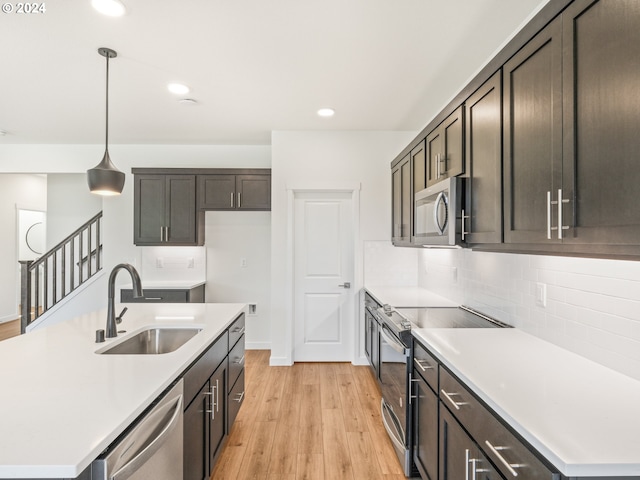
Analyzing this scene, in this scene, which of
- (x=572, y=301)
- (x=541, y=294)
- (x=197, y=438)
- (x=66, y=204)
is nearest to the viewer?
(x=572, y=301)

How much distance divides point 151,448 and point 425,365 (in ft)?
4.32

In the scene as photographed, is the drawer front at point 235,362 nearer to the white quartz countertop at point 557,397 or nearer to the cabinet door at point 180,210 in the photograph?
the white quartz countertop at point 557,397

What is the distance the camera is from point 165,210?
430 cm

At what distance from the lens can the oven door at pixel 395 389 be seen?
2.16 metres

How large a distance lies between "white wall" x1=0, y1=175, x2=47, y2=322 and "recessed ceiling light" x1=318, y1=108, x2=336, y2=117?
20.4 feet

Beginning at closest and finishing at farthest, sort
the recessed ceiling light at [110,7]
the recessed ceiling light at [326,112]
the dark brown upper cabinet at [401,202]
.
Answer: the recessed ceiling light at [110,7] < the dark brown upper cabinet at [401,202] < the recessed ceiling light at [326,112]

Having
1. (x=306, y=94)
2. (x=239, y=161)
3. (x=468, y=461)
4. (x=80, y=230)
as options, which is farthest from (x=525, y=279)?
(x=80, y=230)

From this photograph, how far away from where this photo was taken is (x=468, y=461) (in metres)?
1.34

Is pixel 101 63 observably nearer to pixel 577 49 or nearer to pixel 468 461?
pixel 577 49

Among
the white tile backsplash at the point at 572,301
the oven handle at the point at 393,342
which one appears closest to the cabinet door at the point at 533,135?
the white tile backsplash at the point at 572,301

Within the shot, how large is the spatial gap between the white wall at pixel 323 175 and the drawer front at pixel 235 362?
1289 millimetres

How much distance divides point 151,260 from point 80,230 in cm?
110

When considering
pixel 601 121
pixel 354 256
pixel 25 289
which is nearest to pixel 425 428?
pixel 601 121

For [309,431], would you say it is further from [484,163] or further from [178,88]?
[178,88]
